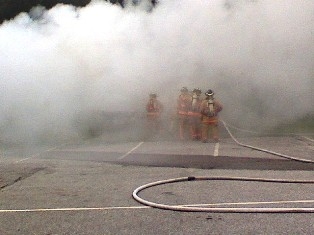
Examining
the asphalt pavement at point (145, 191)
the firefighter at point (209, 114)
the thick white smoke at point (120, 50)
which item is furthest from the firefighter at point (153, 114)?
the asphalt pavement at point (145, 191)

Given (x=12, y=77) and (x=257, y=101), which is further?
(x=257, y=101)

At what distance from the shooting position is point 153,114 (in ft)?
62.7

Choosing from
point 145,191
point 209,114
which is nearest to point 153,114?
point 209,114

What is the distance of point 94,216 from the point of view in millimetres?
6574

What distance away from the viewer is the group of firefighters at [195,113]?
55.4ft

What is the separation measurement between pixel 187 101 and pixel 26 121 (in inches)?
210

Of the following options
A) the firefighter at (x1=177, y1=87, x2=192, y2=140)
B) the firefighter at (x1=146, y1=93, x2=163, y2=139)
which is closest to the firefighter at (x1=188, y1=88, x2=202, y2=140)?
the firefighter at (x1=177, y1=87, x2=192, y2=140)

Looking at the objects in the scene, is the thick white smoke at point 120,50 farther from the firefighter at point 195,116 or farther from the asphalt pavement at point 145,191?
the asphalt pavement at point 145,191

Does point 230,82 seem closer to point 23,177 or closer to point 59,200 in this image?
point 23,177

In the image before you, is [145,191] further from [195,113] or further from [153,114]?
[153,114]

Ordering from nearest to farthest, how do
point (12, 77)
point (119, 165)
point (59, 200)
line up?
1. point (59, 200)
2. point (119, 165)
3. point (12, 77)

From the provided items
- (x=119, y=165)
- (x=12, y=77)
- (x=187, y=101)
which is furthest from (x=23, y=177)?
(x=187, y=101)

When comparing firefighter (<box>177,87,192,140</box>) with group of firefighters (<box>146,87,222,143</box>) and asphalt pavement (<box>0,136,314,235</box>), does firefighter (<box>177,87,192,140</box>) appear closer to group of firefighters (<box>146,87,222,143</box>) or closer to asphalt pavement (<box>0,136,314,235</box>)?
group of firefighters (<box>146,87,222,143</box>)

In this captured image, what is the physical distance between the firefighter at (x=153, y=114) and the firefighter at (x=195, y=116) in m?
1.59
